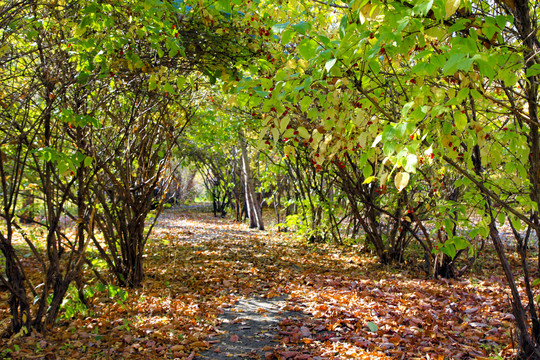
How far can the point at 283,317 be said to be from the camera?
3713mm

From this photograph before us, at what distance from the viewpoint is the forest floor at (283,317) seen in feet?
9.59

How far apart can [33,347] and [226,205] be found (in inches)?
602

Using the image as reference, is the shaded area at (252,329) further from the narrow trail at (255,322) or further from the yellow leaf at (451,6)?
the yellow leaf at (451,6)

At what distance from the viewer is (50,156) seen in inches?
93.3

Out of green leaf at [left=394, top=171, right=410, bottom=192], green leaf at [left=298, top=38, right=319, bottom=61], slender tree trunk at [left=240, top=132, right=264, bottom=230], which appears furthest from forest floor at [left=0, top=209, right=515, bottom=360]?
slender tree trunk at [left=240, top=132, right=264, bottom=230]

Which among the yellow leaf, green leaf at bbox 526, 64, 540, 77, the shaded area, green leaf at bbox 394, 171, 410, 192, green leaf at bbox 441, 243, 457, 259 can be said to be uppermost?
the yellow leaf

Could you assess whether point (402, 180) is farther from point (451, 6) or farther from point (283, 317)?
point (283, 317)

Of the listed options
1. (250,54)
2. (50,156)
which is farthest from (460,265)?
(50,156)

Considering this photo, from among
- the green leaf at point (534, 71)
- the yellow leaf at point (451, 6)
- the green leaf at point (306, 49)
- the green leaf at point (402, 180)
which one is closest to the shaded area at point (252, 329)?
the green leaf at point (402, 180)

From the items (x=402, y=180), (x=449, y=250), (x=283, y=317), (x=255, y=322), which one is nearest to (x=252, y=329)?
(x=255, y=322)

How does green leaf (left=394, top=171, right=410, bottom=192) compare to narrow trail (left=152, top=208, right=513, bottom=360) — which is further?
narrow trail (left=152, top=208, right=513, bottom=360)

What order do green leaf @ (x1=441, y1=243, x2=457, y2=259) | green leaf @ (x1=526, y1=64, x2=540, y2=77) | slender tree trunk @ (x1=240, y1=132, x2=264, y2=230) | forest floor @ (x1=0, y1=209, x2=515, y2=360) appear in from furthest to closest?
slender tree trunk @ (x1=240, y1=132, x2=264, y2=230) → forest floor @ (x1=0, y1=209, x2=515, y2=360) → green leaf @ (x1=441, y1=243, x2=457, y2=259) → green leaf @ (x1=526, y1=64, x2=540, y2=77)

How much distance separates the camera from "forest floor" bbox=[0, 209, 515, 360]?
2.92 meters

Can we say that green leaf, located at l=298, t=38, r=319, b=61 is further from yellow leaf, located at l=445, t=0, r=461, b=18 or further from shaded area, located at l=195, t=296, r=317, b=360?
shaded area, located at l=195, t=296, r=317, b=360
